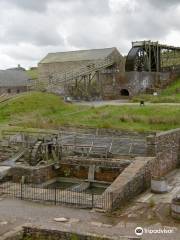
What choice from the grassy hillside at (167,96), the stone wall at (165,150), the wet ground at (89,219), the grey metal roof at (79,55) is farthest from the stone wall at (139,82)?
the wet ground at (89,219)

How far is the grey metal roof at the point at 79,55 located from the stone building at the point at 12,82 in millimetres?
5121

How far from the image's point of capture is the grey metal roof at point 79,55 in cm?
5741

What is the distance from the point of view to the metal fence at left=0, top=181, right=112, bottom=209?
51.9 ft

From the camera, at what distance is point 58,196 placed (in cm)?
1691

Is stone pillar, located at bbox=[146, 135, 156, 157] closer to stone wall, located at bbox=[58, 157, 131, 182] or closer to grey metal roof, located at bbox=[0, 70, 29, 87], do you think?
stone wall, located at bbox=[58, 157, 131, 182]

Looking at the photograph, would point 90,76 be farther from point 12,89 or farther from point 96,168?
point 96,168

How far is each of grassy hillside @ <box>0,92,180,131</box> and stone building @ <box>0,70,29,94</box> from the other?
22.5m

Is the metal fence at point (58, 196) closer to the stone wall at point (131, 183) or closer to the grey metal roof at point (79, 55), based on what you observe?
the stone wall at point (131, 183)

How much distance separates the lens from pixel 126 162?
2056 centimetres

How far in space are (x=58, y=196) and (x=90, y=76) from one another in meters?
34.4

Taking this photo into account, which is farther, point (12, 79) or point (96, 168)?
point (12, 79)

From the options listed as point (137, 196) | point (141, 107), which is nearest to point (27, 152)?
point (137, 196)

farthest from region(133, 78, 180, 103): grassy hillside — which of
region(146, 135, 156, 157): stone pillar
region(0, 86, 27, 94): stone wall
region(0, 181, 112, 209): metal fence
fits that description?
region(0, 181, 112, 209): metal fence

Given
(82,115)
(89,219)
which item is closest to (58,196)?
(89,219)
